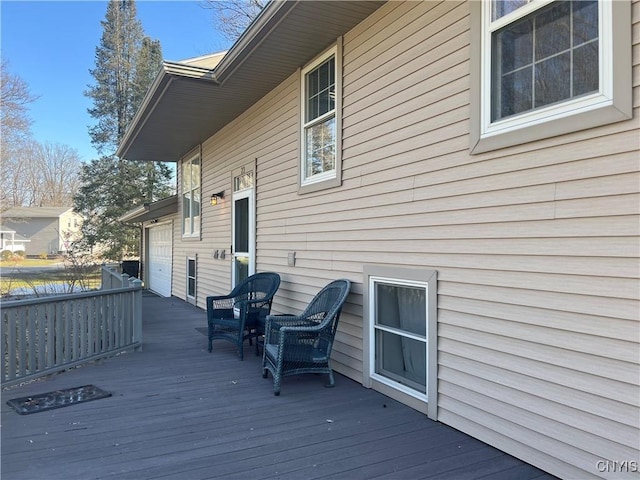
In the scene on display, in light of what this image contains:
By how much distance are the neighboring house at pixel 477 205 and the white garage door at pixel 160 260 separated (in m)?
7.56

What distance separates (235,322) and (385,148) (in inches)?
109

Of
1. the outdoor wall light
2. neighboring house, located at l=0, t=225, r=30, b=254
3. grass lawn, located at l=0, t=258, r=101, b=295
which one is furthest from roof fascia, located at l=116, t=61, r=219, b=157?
neighboring house, located at l=0, t=225, r=30, b=254

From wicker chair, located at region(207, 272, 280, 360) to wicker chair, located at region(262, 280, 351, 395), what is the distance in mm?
951

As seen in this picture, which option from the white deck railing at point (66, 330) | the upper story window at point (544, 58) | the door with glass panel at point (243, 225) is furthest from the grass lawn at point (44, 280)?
the upper story window at point (544, 58)

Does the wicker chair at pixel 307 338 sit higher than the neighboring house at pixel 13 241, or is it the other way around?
the neighboring house at pixel 13 241

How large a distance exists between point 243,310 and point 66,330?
179cm

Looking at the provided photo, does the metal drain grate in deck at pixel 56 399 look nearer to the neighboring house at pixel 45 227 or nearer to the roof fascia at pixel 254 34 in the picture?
the roof fascia at pixel 254 34

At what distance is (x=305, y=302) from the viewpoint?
16.5ft

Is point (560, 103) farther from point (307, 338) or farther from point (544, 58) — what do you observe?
point (307, 338)

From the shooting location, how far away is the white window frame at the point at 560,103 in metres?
2.11

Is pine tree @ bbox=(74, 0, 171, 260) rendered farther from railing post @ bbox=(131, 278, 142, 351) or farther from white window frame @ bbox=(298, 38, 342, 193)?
white window frame @ bbox=(298, 38, 342, 193)

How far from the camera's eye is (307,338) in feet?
13.0

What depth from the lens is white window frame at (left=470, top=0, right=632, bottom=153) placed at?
2.11m

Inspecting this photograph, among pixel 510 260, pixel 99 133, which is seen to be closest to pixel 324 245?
pixel 510 260
